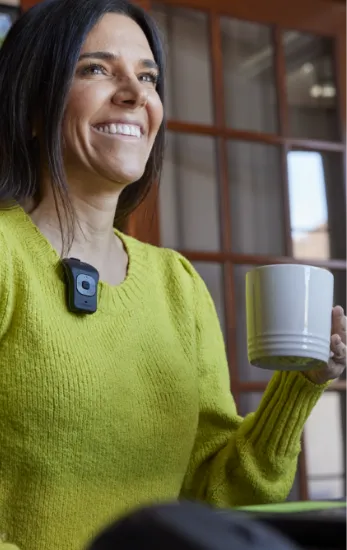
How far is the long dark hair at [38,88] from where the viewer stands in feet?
3.73

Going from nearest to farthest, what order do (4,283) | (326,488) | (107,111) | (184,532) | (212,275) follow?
(184,532) < (4,283) < (107,111) < (212,275) < (326,488)

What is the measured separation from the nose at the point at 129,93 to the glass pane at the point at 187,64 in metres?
1.45

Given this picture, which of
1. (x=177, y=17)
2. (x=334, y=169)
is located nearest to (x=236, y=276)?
(x=334, y=169)

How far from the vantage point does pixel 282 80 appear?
8.84 ft

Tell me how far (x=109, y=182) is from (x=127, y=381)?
27 centimetres

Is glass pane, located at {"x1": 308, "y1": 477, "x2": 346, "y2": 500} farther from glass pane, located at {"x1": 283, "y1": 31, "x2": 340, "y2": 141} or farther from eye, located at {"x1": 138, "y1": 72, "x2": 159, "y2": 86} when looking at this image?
eye, located at {"x1": 138, "y1": 72, "x2": 159, "y2": 86}

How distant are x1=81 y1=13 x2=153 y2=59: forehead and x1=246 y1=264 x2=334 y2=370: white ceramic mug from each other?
0.42m

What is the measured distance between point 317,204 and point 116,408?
1.75 metres

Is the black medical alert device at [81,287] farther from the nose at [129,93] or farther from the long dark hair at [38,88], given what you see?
the nose at [129,93]

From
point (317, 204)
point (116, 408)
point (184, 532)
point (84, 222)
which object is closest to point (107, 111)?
point (84, 222)

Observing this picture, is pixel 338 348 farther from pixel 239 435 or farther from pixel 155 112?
pixel 155 112

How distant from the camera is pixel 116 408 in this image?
1088 millimetres

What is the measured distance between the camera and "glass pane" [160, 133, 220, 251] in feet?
8.49

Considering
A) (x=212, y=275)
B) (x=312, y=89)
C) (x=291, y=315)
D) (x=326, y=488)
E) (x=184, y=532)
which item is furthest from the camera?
(x=312, y=89)
